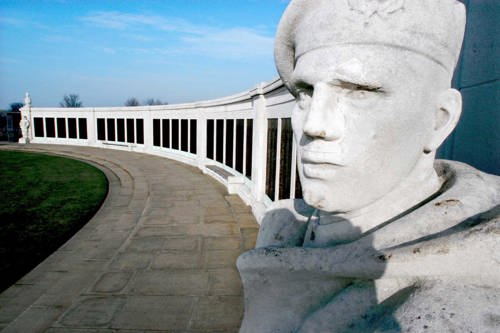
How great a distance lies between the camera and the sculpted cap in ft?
3.83

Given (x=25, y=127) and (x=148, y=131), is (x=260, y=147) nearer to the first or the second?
(x=148, y=131)

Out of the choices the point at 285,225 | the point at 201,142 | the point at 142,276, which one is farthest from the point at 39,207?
the point at 285,225

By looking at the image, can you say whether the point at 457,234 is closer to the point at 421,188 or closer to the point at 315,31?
the point at 421,188

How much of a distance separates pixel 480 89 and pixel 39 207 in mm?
9114

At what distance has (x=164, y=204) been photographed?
8836 mm

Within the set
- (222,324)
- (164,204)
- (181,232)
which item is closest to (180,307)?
(222,324)

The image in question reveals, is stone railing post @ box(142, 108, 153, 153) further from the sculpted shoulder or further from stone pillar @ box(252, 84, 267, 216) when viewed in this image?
the sculpted shoulder

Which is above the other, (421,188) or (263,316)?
(421,188)

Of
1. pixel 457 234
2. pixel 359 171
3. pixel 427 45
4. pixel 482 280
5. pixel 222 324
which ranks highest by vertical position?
pixel 427 45

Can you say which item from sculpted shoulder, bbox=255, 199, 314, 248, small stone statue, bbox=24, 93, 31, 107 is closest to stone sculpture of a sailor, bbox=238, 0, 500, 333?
sculpted shoulder, bbox=255, 199, 314, 248

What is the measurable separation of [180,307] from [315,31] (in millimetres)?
3699

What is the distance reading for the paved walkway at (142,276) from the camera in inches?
151

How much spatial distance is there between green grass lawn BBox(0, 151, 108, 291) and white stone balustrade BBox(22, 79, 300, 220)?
3823mm

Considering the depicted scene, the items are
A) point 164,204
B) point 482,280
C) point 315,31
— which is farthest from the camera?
point 164,204
